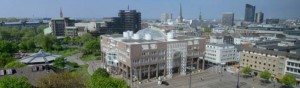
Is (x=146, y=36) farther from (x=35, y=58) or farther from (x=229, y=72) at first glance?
(x=35, y=58)

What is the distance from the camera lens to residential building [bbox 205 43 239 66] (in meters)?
77.4

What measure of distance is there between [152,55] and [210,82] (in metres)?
16.5

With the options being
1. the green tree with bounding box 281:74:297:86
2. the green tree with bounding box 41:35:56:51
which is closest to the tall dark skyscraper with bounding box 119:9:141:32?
the green tree with bounding box 41:35:56:51

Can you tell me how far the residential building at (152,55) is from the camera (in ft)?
195

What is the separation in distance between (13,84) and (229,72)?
57.1 metres

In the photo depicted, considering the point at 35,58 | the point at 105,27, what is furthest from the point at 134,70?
the point at 105,27

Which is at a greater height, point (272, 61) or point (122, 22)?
point (122, 22)

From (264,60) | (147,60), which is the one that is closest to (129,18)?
(147,60)

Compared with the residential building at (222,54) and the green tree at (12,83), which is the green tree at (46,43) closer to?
the residential building at (222,54)

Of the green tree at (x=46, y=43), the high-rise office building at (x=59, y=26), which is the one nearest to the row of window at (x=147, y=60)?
the green tree at (x=46, y=43)

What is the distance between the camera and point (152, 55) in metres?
61.3

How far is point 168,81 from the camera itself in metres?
60.3

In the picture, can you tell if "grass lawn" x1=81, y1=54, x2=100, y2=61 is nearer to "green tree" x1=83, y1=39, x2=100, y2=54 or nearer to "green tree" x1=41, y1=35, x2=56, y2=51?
"green tree" x1=83, y1=39, x2=100, y2=54

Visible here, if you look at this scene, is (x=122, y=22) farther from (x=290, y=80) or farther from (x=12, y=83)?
(x=12, y=83)
